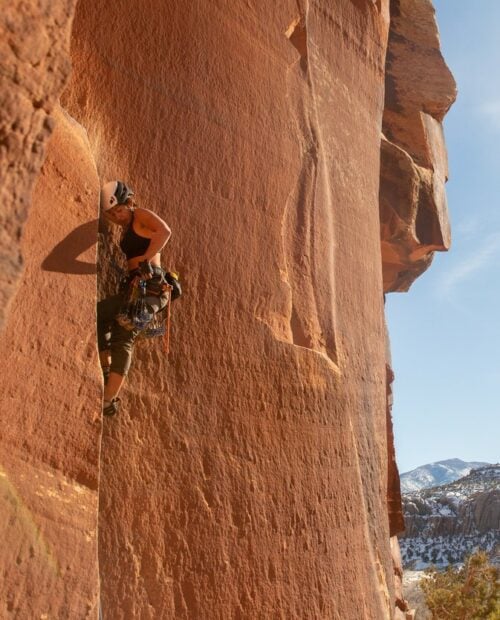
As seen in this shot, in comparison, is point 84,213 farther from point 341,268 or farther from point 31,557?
point 341,268

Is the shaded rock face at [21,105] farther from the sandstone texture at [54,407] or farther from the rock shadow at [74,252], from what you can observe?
the rock shadow at [74,252]

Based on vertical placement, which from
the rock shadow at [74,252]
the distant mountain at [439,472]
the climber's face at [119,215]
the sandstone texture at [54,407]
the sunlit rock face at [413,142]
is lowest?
the distant mountain at [439,472]

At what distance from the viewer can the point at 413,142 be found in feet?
43.1

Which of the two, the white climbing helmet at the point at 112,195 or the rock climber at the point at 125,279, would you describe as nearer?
the rock climber at the point at 125,279

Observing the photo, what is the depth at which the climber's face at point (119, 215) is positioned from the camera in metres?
4.89

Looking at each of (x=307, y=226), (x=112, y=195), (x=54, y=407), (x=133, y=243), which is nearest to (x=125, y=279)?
(x=133, y=243)

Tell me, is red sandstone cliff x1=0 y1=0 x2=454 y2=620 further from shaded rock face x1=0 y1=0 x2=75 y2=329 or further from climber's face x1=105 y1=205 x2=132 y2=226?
climber's face x1=105 y1=205 x2=132 y2=226

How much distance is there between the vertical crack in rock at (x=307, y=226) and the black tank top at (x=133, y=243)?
1.93m

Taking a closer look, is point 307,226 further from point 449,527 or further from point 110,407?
point 449,527

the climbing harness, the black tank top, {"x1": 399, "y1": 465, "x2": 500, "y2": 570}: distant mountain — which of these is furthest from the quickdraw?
{"x1": 399, "y1": 465, "x2": 500, "y2": 570}: distant mountain

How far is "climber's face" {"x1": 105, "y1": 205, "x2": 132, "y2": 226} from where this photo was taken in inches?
192

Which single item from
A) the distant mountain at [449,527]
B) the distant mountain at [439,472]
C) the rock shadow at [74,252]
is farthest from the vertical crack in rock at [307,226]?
the distant mountain at [439,472]

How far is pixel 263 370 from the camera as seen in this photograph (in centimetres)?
589

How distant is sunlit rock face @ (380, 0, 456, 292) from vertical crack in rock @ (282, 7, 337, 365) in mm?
4832
